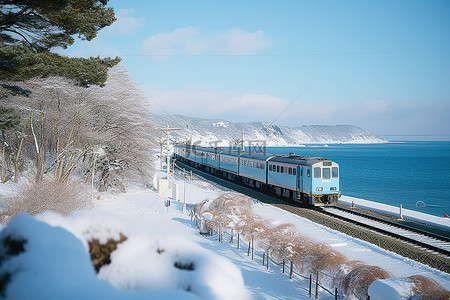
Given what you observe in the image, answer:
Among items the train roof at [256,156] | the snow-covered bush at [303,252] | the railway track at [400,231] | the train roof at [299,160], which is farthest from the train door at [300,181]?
the snow-covered bush at [303,252]

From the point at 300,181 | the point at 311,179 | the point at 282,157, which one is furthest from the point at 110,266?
the point at 282,157

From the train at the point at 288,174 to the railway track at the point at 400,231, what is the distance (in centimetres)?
148

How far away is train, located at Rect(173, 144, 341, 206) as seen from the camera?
2212 centimetres

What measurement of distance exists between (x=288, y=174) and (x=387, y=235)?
9.21 m

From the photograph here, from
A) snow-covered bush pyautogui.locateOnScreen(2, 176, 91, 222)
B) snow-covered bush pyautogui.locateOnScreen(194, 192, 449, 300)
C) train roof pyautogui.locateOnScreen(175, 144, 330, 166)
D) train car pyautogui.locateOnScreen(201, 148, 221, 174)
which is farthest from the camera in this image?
train car pyautogui.locateOnScreen(201, 148, 221, 174)

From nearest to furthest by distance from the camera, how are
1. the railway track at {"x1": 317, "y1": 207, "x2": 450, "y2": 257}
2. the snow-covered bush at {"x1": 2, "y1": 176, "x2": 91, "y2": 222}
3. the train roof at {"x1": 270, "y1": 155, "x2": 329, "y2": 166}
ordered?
the snow-covered bush at {"x1": 2, "y1": 176, "x2": 91, "y2": 222} → the railway track at {"x1": 317, "y1": 207, "x2": 450, "y2": 257} → the train roof at {"x1": 270, "y1": 155, "x2": 329, "y2": 166}

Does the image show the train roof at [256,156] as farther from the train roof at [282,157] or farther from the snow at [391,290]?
the snow at [391,290]

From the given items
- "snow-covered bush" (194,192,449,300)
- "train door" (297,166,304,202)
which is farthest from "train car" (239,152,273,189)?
"snow-covered bush" (194,192,449,300)

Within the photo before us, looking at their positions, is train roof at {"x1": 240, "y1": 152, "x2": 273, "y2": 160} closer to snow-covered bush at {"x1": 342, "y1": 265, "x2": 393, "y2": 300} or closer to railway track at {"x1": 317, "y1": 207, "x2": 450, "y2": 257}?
railway track at {"x1": 317, "y1": 207, "x2": 450, "y2": 257}

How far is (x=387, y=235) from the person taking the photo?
641 inches

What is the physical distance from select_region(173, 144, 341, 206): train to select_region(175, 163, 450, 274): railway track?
1161 millimetres

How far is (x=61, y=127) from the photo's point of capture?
63.9 ft

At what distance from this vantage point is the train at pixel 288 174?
2212 cm

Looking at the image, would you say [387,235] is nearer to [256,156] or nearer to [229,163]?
[256,156]
